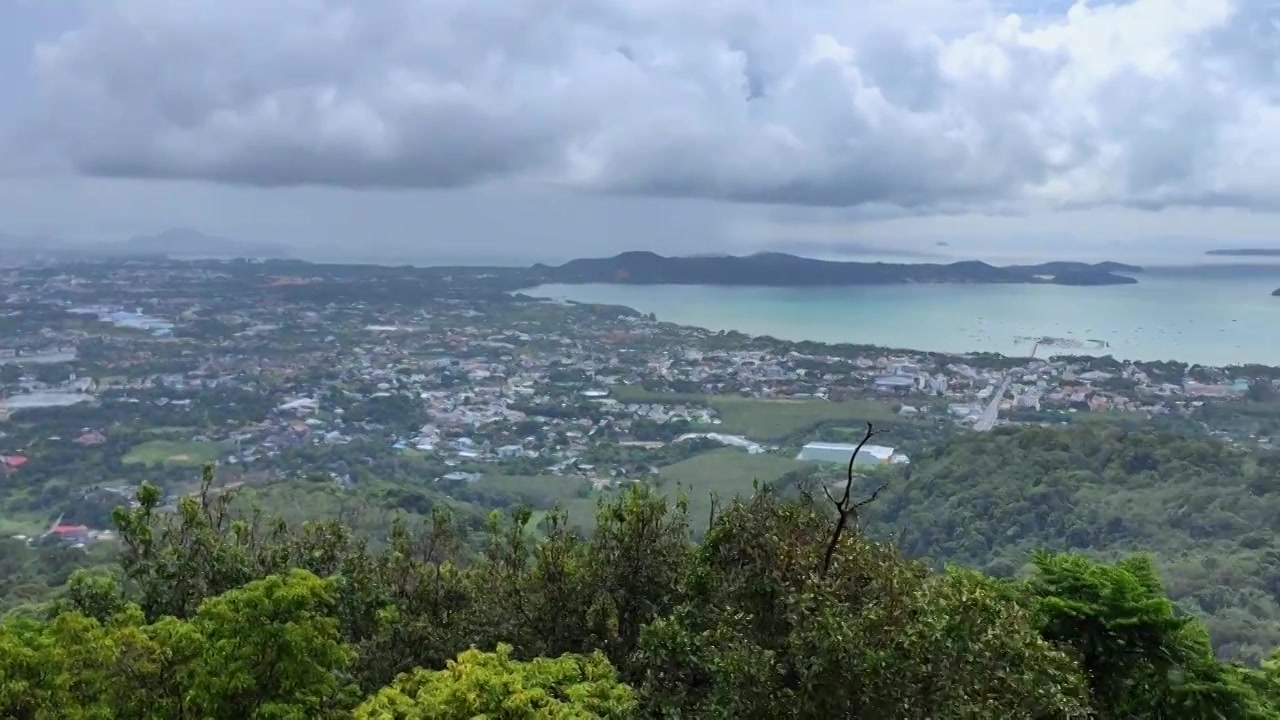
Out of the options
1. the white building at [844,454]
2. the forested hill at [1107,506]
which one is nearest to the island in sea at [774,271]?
the white building at [844,454]

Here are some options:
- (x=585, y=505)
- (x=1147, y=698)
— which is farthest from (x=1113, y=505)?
(x=1147, y=698)

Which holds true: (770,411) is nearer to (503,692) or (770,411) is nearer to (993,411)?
(993,411)

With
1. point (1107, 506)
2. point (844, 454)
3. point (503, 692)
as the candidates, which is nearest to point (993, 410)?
point (844, 454)

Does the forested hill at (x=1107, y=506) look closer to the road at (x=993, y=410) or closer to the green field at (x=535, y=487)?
the road at (x=993, y=410)

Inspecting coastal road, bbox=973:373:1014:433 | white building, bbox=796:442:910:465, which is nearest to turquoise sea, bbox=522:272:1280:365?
coastal road, bbox=973:373:1014:433

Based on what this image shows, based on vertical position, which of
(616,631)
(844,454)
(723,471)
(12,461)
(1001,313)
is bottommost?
(12,461)
